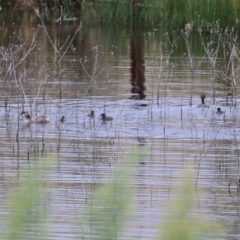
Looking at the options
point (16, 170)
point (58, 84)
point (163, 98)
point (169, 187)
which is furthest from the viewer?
point (58, 84)

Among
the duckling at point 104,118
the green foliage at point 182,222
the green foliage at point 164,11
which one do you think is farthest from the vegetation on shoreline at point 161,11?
the green foliage at point 182,222

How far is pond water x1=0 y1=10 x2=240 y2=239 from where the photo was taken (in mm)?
8219

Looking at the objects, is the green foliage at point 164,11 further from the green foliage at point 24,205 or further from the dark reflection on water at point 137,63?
the green foliage at point 24,205

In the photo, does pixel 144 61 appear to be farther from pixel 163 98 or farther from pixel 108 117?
pixel 108 117

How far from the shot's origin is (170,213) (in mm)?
2857

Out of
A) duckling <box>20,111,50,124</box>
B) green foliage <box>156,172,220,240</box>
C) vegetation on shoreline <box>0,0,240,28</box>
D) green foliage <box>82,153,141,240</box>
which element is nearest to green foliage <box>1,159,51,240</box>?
green foliage <box>82,153,141,240</box>

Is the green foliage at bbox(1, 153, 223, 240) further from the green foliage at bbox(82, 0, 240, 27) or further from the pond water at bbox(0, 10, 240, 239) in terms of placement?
the green foliage at bbox(82, 0, 240, 27)

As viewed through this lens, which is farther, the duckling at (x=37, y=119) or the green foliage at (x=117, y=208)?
the duckling at (x=37, y=119)

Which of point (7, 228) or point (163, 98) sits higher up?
point (7, 228)

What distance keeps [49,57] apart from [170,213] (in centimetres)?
1834

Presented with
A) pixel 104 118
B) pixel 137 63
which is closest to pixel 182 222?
pixel 104 118

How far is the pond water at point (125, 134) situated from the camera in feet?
27.0

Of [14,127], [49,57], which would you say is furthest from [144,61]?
[14,127]

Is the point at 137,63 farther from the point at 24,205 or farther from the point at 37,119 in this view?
the point at 24,205
